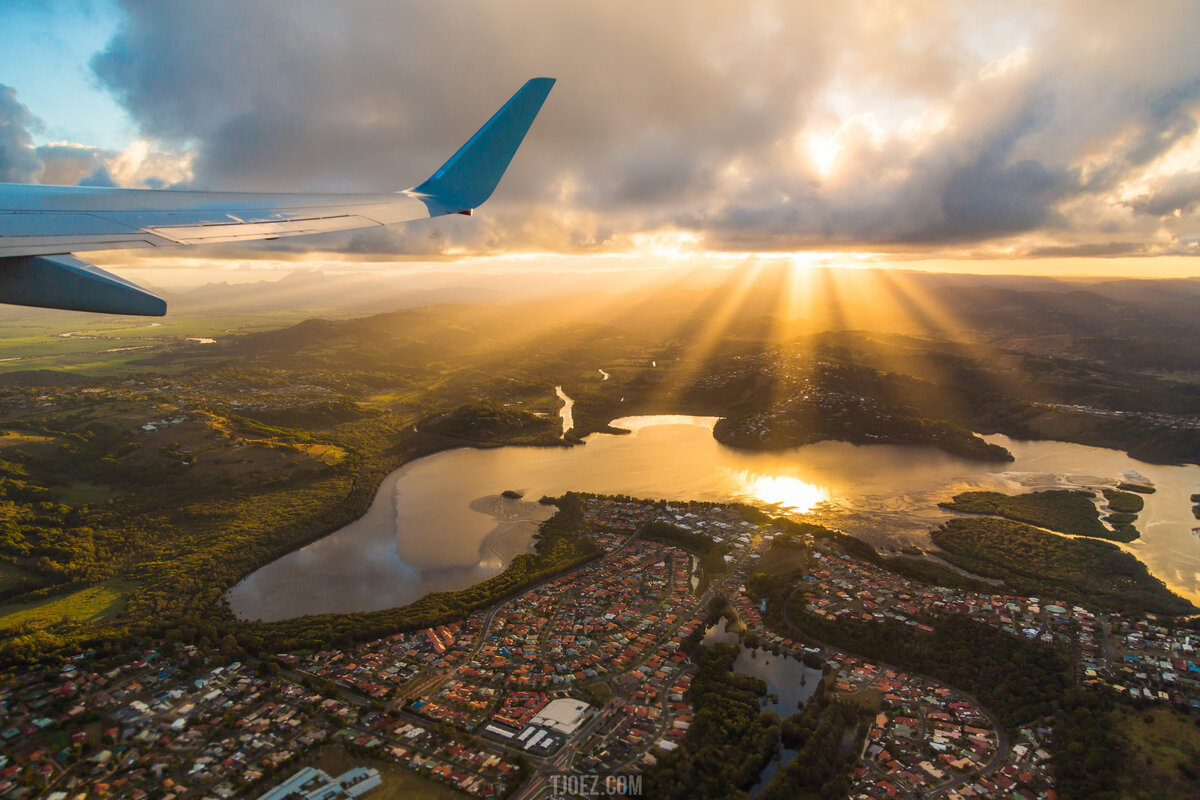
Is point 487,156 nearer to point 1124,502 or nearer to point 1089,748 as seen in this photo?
point 1089,748

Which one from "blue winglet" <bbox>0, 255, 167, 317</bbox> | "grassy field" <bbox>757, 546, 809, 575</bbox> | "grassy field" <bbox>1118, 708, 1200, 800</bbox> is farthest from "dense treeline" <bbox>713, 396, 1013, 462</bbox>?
"blue winglet" <bbox>0, 255, 167, 317</bbox>

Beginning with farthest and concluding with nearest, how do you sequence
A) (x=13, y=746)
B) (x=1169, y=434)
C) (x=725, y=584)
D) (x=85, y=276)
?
(x=1169, y=434) < (x=725, y=584) < (x=13, y=746) < (x=85, y=276)

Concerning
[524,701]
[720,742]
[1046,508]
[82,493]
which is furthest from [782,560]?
[82,493]

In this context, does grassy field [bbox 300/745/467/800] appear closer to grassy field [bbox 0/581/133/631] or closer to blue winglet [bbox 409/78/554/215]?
grassy field [bbox 0/581/133/631]

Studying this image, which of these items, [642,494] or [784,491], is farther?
[784,491]

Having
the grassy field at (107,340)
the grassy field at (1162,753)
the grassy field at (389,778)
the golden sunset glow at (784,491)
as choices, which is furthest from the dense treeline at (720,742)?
the grassy field at (107,340)

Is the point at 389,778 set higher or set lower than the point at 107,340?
lower

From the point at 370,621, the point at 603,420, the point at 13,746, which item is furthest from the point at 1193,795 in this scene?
the point at 603,420

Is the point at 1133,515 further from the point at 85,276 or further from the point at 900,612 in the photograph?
the point at 85,276

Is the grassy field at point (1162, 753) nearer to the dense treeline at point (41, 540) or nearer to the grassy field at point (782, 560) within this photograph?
the grassy field at point (782, 560)
